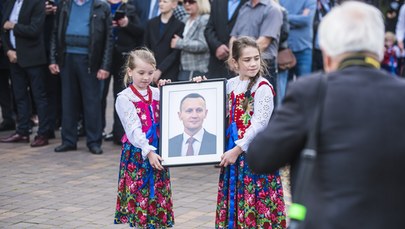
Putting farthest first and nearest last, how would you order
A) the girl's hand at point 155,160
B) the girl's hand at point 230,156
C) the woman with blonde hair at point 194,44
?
the woman with blonde hair at point 194,44 < the girl's hand at point 155,160 < the girl's hand at point 230,156

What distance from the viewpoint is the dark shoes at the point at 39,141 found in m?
10.7

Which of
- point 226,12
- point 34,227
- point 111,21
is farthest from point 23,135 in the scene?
point 34,227

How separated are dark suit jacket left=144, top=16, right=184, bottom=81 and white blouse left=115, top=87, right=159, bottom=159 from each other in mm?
3695

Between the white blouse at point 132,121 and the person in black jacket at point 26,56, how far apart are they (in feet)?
15.7

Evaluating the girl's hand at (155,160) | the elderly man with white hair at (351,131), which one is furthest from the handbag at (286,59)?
the elderly man with white hair at (351,131)

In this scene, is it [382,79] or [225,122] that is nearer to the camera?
[382,79]

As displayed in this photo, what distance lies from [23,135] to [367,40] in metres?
8.27

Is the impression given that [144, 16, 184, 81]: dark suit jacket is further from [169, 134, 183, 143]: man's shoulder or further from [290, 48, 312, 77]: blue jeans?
[169, 134, 183, 143]: man's shoulder

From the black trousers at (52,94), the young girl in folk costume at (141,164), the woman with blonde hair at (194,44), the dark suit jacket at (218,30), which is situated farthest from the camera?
the black trousers at (52,94)

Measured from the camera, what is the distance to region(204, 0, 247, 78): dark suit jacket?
31.3 feet

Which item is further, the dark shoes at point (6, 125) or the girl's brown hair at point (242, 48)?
the dark shoes at point (6, 125)

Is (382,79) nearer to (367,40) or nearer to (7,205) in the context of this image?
(367,40)

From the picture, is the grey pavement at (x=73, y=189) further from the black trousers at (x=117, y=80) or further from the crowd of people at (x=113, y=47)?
the crowd of people at (x=113, y=47)

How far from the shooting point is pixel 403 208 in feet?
10.8
